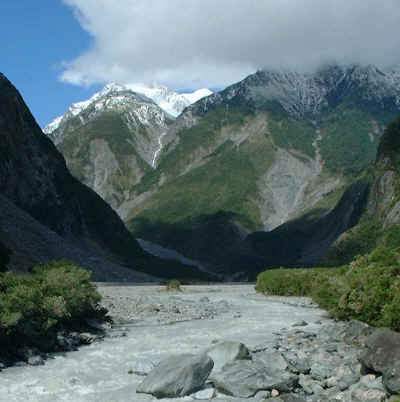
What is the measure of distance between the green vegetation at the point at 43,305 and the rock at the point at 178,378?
7642mm

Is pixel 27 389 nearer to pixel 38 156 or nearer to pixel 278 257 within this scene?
pixel 38 156

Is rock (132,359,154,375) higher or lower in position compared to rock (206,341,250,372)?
lower

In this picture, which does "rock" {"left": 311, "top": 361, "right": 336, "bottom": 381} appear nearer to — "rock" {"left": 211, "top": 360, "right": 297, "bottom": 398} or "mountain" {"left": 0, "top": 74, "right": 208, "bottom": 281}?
"rock" {"left": 211, "top": 360, "right": 297, "bottom": 398}

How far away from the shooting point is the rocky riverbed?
1806 centimetres

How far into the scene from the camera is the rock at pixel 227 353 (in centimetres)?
2145

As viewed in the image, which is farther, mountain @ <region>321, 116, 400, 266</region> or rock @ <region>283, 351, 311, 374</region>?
mountain @ <region>321, 116, 400, 266</region>

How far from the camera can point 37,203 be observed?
10525 cm

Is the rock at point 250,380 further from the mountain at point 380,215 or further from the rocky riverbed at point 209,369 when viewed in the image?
the mountain at point 380,215

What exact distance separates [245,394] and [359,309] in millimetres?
12104

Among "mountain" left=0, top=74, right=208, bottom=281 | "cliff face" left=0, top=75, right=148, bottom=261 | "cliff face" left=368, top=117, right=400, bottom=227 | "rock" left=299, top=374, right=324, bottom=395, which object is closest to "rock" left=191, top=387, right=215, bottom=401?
"rock" left=299, top=374, right=324, bottom=395

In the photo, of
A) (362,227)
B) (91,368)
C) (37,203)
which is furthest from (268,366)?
(362,227)

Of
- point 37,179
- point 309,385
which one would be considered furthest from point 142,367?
point 37,179

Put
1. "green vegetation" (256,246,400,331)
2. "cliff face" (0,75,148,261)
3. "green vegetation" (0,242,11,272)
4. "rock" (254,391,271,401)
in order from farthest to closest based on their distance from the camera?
"cliff face" (0,75,148,261) < "green vegetation" (0,242,11,272) < "green vegetation" (256,246,400,331) < "rock" (254,391,271,401)

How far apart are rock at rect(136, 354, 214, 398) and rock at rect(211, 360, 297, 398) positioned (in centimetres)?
57
